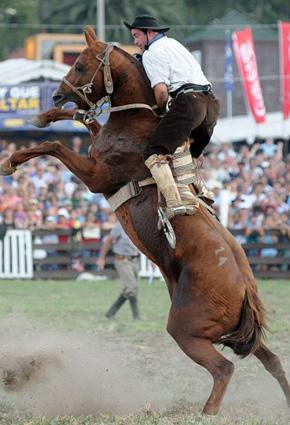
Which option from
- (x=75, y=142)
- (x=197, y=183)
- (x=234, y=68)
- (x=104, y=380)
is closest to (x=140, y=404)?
(x=104, y=380)

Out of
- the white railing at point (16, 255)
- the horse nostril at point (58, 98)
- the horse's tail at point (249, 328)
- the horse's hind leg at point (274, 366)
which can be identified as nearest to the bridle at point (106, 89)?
the horse nostril at point (58, 98)

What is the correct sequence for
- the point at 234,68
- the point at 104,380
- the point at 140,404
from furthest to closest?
1. the point at 234,68
2. the point at 104,380
3. the point at 140,404

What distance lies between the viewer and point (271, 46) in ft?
132

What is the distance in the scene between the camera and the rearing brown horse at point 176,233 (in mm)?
6863

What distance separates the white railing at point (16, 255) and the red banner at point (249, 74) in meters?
7.76

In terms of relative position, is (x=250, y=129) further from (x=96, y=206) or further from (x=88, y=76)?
(x=88, y=76)

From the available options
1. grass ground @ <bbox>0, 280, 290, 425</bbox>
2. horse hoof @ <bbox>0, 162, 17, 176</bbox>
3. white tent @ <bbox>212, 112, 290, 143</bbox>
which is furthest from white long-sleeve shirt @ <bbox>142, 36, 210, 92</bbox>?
white tent @ <bbox>212, 112, 290, 143</bbox>

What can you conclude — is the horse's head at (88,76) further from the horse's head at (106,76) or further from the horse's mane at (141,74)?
the horse's mane at (141,74)

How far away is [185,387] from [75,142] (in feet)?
41.4

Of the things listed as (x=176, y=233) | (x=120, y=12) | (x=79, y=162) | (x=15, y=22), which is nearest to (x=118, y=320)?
(x=79, y=162)

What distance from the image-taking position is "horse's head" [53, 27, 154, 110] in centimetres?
719

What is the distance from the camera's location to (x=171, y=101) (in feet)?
23.3

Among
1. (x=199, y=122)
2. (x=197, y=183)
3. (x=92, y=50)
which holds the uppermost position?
(x=92, y=50)

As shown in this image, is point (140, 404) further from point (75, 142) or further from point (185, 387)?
point (75, 142)
